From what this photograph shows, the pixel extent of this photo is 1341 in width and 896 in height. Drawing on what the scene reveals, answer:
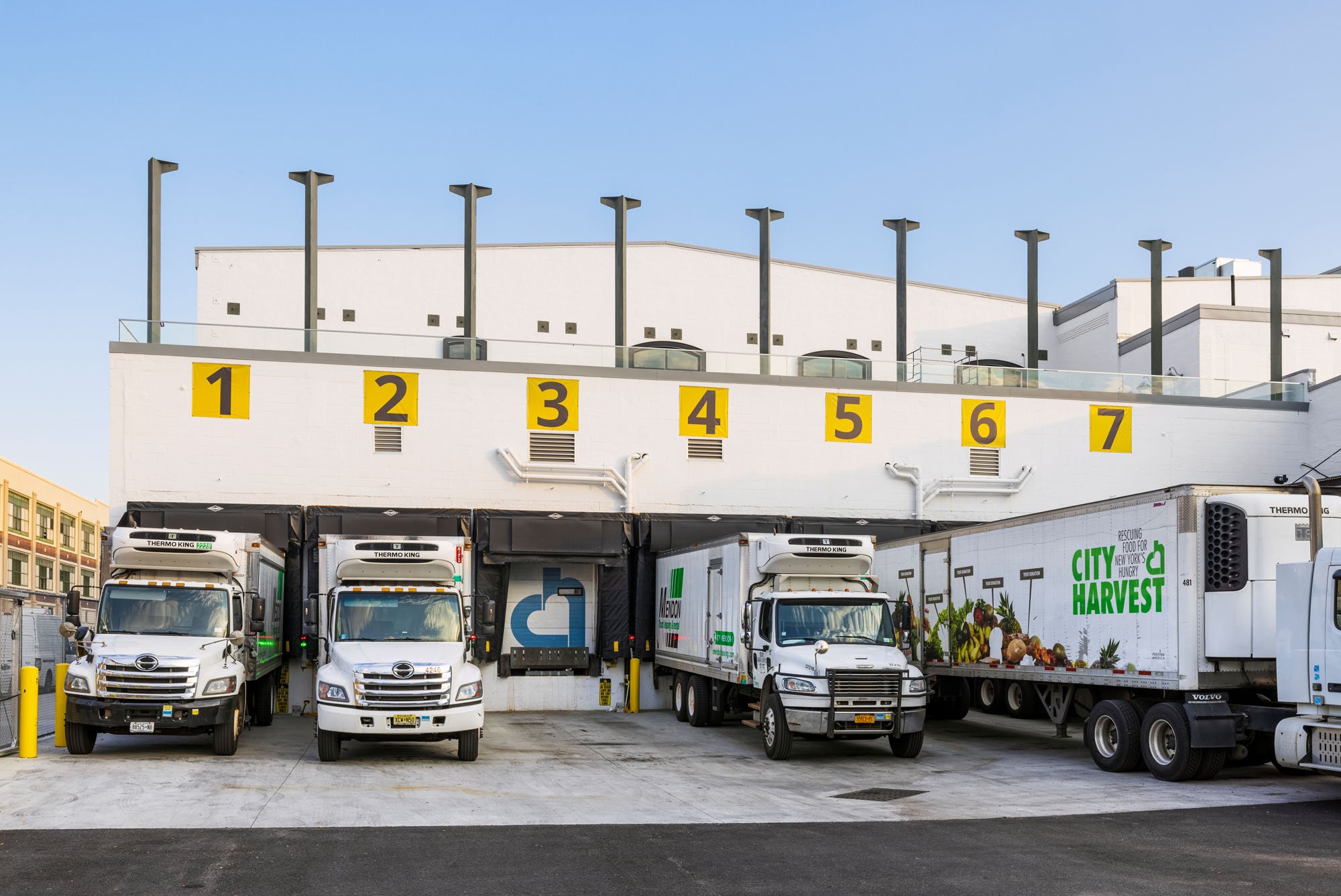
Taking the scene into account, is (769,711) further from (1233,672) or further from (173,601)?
(173,601)

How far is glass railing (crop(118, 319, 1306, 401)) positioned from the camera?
1062 inches

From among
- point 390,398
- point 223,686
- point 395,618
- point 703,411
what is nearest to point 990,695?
point 703,411

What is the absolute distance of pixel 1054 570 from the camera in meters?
17.9

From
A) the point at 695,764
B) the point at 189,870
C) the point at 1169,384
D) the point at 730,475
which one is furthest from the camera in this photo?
the point at 1169,384

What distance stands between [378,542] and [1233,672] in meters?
11.6

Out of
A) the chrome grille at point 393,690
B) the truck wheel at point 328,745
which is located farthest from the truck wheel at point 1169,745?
the truck wheel at point 328,745

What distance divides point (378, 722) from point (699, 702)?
804 centimetres

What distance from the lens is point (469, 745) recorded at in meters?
17.2

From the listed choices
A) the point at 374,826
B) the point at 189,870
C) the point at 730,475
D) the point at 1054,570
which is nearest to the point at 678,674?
the point at 730,475

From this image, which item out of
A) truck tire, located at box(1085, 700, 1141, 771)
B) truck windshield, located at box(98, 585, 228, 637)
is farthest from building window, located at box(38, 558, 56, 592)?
truck tire, located at box(1085, 700, 1141, 771)

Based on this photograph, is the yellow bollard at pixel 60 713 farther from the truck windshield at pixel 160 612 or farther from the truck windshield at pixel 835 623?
the truck windshield at pixel 835 623

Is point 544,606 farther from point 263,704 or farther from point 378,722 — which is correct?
point 378,722

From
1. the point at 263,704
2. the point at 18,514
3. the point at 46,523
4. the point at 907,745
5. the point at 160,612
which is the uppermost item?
the point at 18,514

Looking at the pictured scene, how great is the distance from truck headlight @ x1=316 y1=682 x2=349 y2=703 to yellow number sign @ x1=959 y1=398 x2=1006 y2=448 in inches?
710
